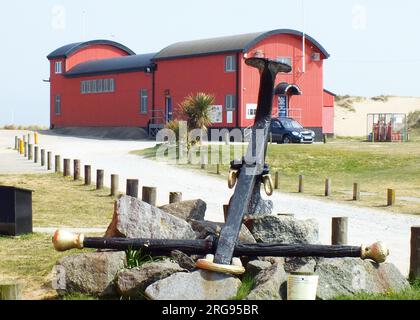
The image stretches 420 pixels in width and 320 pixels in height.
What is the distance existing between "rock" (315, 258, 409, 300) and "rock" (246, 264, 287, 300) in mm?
466

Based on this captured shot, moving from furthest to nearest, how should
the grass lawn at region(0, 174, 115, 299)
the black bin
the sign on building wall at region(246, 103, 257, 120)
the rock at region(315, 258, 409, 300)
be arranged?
the sign on building wall at region(246, 103, 257, 120) → the black bin → the grass lawn at region(0, 174, 115, 299) → the rock at region(315, 258, 409, 300)

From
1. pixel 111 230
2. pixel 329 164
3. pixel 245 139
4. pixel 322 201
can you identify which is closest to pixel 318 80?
pixel 245 139

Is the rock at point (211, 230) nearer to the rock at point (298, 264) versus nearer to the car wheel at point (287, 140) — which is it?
the rock at point (298, 264)

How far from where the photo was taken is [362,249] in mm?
10180

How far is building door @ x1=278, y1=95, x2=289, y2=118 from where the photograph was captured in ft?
168

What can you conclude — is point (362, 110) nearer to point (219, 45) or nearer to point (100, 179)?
point (219, 45)

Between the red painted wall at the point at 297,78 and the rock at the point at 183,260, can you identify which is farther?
the red painted wall at the point at 297,78

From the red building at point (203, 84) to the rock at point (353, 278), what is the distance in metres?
37.0

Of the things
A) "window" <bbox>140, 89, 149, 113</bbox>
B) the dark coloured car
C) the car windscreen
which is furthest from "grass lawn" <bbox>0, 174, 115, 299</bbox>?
"window" <bbox>140, 89, 149, 113</bbox>

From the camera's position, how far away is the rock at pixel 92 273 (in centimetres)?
1052

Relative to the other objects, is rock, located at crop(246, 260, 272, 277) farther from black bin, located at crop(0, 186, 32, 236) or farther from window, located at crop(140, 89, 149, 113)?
window, located at crop(140, 89, 149, 113)

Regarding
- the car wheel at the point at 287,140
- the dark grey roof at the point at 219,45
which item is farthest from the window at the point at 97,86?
the car wheel at the point at 287,140
